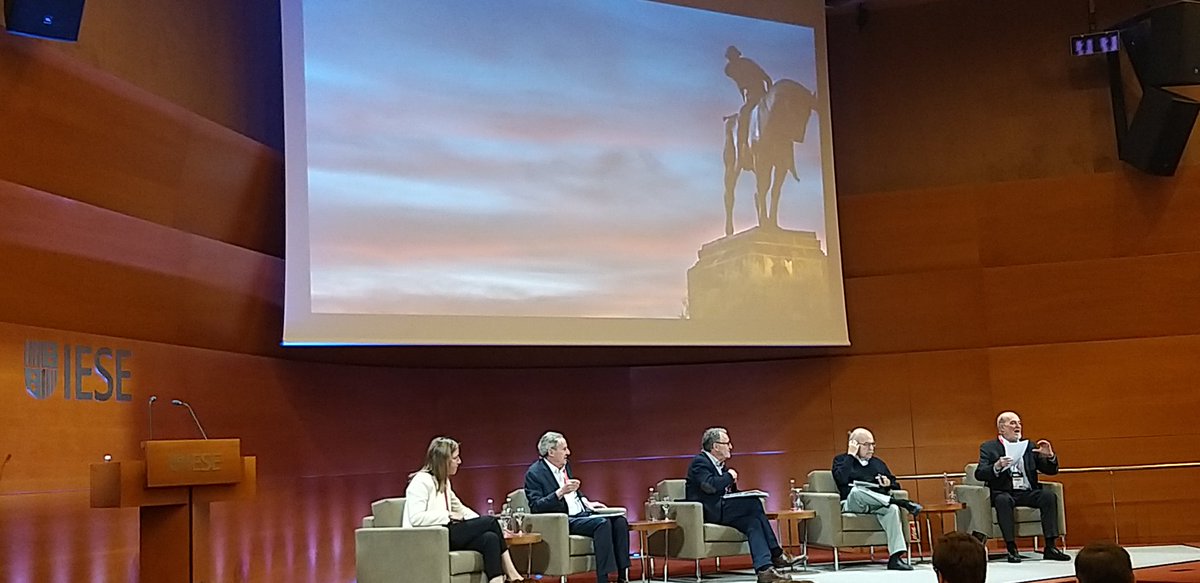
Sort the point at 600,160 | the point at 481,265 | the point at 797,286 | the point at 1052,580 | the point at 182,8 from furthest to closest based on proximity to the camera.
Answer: the point at 797,286, the point at 600,160, the point at 481,265, the point at 182,8, the point at 1052,580

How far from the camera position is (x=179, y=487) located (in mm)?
4535

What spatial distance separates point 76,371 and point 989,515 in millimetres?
5675

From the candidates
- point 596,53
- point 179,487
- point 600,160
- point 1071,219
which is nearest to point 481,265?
point 600,160

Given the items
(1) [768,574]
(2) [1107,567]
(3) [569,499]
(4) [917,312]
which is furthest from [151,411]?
(4) [917,312]

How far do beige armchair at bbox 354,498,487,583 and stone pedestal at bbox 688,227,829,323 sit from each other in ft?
10.1

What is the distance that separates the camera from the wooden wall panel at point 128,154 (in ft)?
17.7

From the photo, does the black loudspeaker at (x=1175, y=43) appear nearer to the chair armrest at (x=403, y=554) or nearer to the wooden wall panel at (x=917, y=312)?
the wooden wall panel at (x=917, y=312)

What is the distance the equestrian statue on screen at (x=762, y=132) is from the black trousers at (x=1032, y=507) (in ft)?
8.53

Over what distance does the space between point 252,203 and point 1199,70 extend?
21.9ft

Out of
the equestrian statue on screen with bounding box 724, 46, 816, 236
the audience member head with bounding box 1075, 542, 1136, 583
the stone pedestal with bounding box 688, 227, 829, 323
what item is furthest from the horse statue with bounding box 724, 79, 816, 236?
the audience member head with bounding box 1075, 542, 1136, 583

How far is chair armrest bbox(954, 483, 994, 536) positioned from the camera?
7.64 m

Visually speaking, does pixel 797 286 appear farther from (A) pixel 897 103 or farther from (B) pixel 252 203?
(B) pixel 252 203

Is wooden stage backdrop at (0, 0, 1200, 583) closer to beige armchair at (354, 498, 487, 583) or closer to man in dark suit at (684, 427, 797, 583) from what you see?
beige armchair at (354, 498, 487, 583)

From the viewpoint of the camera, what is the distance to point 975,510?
770cm
